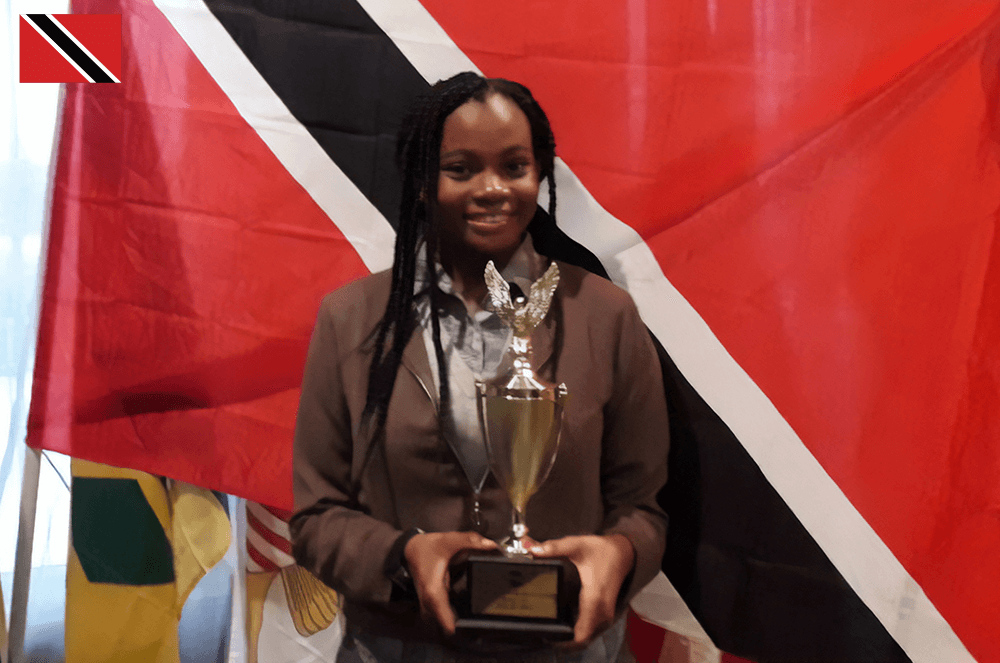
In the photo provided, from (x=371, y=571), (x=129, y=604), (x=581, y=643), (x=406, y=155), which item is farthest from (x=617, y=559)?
(x=129, y=604)

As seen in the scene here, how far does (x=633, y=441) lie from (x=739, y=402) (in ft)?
0.50

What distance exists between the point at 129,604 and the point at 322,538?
43cm

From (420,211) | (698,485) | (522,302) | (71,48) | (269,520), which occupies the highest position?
(71,48)

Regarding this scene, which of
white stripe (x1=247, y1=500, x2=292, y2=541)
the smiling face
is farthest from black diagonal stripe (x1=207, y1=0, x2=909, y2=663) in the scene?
white stripe (x1=247, y1=500, x2=292, y2=541)

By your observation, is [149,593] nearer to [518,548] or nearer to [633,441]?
[518,548]

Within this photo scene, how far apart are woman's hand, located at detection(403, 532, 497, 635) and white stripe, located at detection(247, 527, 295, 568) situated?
304 mm

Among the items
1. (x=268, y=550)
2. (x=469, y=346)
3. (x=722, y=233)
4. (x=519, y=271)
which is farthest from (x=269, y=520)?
(x=722, y=233)

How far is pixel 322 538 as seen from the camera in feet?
3.21

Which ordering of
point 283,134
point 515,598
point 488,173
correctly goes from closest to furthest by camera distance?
1. point 515,598
2. point 488,173
3. point 283,134

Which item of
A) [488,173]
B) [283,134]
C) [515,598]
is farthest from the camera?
[283,134]

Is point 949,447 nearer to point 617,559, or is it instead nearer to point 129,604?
point 617,559

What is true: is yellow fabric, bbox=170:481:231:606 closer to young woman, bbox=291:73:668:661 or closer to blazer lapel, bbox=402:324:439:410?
young woman, bbox=291:73:668:661

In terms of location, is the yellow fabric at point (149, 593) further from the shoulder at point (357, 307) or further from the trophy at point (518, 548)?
the trophy at point (518, 548)

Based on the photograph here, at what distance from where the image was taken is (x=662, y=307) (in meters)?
1.06
